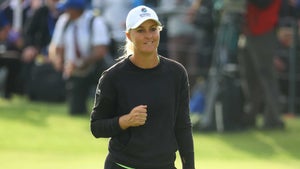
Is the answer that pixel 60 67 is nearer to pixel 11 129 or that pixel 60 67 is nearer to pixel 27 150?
pixel 11 129

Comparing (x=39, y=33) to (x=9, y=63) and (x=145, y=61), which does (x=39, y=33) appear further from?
(x=145, y=61)

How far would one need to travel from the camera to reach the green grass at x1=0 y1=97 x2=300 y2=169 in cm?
1016

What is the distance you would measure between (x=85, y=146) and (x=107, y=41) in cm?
301

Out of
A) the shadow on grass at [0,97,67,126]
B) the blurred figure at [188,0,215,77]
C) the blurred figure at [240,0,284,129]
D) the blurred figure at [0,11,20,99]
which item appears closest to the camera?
the blurred figure at [240,0,284,129]

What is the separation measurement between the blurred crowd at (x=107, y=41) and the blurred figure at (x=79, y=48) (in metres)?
0.02

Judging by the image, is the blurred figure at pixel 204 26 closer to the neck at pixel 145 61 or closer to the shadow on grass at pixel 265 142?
the shadow on grass at pixel 265 142

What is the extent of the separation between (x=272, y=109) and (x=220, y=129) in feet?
2.59

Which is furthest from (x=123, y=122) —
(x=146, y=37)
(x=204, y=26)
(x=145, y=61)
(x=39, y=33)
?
(x=39, y=33)

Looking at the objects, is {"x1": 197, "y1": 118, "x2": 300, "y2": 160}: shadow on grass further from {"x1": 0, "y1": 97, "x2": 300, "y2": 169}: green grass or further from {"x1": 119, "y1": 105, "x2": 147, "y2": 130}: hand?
{"x1": 119, "y1": 105, "x2": 147, "y2": 130}: hand

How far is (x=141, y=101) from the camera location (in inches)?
218

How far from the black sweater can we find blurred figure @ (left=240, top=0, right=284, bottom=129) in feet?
22.9

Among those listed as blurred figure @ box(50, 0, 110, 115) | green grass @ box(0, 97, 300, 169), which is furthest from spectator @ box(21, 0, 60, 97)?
green grass @ box(0, 97, 300, 169)

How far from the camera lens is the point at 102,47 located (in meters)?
14.0

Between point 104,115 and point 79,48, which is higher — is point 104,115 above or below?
below
